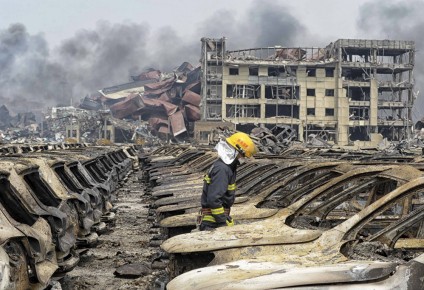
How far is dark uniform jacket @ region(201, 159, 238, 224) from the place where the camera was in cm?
596

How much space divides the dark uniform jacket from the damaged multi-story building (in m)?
62.8

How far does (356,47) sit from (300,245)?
7038 cm

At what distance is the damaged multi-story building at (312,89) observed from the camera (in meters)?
70.3

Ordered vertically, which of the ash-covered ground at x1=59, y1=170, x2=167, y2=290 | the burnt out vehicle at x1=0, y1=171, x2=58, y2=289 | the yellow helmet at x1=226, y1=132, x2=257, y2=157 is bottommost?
the ash-covered ground at x1=59, y1=170, x2=167, y2=290

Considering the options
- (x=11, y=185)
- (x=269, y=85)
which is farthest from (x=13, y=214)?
(x=269, y=85)

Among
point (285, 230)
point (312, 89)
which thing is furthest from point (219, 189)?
point (312, 89)

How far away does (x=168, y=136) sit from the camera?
76312mm

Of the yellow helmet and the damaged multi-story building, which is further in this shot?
the damaged multi-story building

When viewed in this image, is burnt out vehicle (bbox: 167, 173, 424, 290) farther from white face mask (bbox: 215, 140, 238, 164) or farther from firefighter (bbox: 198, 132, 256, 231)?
white face mask (bbox: 215, 140, 238, 164)

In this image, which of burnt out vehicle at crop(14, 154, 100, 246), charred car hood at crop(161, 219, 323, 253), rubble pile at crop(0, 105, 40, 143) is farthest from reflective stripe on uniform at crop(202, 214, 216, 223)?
rubble pile at crop(0, 105, 40, 143)

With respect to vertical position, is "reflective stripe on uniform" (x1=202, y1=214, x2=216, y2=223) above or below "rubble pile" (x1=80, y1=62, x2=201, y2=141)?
below

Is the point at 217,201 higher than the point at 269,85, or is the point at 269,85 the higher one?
the point at 269,85

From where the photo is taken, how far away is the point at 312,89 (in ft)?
237

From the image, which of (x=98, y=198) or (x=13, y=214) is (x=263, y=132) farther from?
(x=13, y=214)
